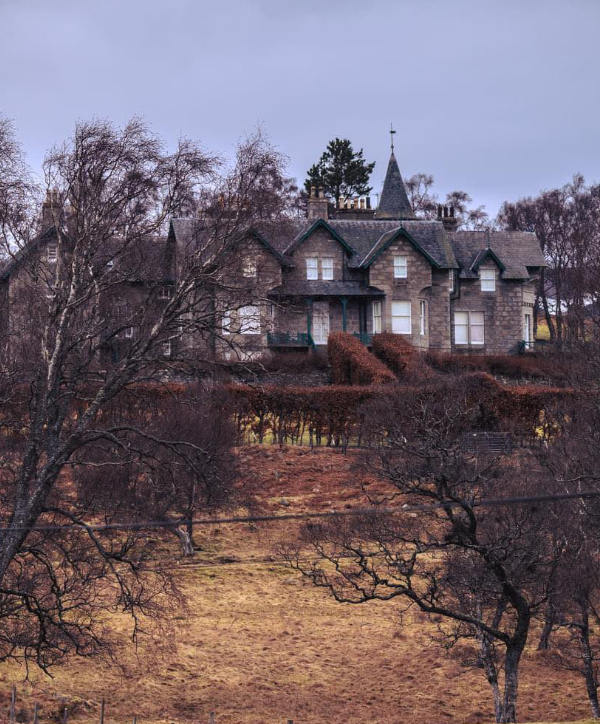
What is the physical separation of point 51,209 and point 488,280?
118 ft

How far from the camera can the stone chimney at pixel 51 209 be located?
1956 centimetres

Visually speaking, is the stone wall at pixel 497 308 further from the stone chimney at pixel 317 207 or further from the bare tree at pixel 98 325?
the bare tree at pixel 98 325

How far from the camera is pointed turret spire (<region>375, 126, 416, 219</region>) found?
56688 millimetres

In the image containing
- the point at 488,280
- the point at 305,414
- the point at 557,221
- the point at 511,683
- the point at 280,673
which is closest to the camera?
the point at 511,683

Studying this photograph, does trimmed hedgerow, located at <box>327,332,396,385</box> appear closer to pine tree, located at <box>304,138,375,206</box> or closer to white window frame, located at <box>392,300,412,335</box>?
white window frame, located at <box>392,300,412,335</box>

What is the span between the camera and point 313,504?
29.4 metres

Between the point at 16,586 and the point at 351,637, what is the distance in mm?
7809

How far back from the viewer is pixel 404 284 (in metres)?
49.3

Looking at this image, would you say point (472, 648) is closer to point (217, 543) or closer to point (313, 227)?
point (217, 543)

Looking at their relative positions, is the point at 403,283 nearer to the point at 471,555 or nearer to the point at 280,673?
the point at 280,673

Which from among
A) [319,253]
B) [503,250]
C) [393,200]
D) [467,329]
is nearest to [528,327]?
[467,329]

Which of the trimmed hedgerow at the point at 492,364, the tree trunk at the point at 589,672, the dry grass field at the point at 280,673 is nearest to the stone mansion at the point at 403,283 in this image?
the trimmed hedgerow at the point at 492,364

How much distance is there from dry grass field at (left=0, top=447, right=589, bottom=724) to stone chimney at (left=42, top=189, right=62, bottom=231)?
8.56m

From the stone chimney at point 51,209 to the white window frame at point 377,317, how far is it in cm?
2866
